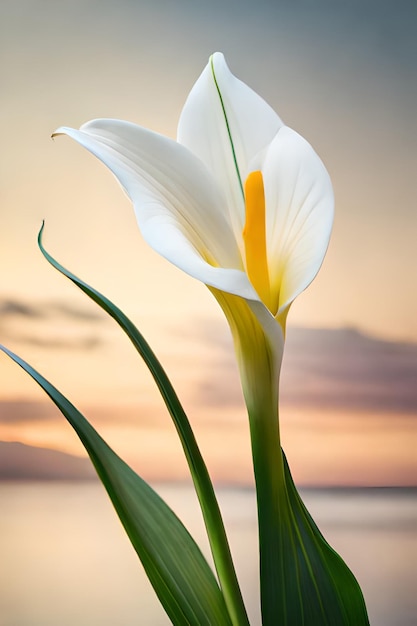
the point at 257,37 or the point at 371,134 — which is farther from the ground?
the point at 257,37

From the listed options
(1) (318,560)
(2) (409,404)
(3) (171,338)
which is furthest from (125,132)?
(2) (409,404)

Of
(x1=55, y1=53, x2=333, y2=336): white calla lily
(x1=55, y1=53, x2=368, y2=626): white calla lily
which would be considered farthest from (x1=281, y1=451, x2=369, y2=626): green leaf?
(x1=55, y1=53, x2=333, y2=336): white calla lily

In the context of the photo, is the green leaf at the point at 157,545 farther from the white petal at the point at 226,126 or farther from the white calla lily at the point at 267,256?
the white petal at the point at 226,126

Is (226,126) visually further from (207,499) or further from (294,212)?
(207,499)

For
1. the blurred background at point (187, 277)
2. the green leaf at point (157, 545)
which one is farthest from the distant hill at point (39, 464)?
the green leaf at point (157, 545)

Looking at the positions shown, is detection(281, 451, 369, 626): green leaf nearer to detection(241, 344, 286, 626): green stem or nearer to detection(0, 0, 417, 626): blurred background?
detection(241, 344, 286, 626): green stem

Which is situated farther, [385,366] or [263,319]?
[385,366]

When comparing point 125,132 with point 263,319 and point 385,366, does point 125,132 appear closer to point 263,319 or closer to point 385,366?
point 263,319
